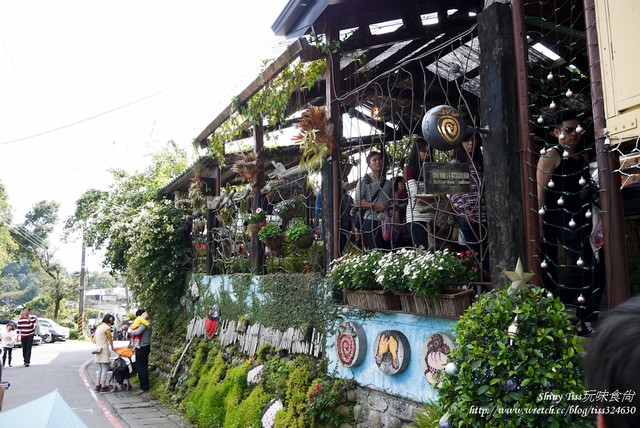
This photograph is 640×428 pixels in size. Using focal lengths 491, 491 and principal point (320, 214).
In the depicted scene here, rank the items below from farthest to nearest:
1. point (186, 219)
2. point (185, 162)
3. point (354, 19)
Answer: point (185, 162) → point (186, 219) → point (354, 19)

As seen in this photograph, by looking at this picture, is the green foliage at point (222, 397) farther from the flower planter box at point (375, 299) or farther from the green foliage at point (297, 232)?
the flower planter box at point (375, 299)

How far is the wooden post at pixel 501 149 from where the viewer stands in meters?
3.89

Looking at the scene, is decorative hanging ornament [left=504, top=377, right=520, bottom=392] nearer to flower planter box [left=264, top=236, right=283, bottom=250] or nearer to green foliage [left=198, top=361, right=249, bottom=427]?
flower planter box [left=264, top=236, right=283, bottom=250]

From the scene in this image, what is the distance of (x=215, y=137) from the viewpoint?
10516mm

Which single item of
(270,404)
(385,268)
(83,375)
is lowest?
(83,375)

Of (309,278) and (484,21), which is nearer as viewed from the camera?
(484,21)

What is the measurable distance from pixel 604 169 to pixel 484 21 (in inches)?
64.8

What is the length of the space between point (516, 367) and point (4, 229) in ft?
128

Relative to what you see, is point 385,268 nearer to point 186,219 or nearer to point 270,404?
point 270,404

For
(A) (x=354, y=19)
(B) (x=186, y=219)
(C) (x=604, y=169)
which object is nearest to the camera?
(C) (x=604, y=169)

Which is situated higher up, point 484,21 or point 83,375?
point 484,21

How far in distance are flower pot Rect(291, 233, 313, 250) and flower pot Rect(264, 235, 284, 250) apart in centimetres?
77

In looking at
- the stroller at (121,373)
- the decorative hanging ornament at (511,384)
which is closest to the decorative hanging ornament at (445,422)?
the decorative hanging ornament at (511,384)

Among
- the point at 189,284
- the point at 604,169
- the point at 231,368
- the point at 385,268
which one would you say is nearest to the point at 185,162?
the point at 189,284
